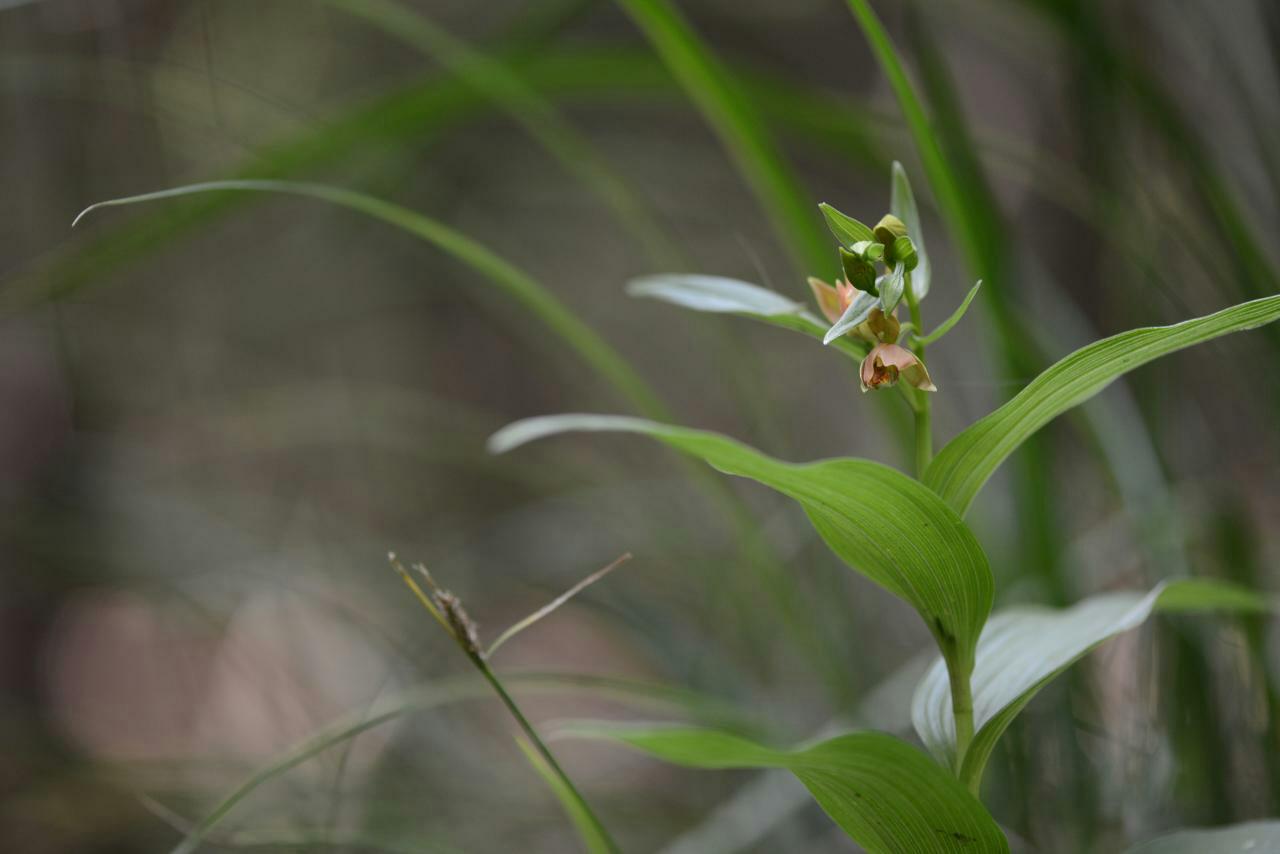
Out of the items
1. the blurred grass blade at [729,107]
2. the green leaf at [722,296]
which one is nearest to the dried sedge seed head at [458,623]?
the green leaf at [722,296]

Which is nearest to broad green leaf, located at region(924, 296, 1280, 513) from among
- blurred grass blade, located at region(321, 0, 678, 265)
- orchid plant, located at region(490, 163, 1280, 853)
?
orchid plant, located at region(490, 163, 1280, 853)

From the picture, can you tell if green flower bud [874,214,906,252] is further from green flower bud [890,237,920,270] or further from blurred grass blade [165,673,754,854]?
blurred grass blade [165,673,754,854]

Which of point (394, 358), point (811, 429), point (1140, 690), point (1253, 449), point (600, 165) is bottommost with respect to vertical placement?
point (1253, 449)

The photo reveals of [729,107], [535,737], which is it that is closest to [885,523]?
[535,737]

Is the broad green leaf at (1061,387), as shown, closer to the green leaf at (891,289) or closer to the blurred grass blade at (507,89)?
the green leaf at (891,289)

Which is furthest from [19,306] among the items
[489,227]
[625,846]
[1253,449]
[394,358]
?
[394,358]

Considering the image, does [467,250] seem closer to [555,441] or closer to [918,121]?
[918,121]

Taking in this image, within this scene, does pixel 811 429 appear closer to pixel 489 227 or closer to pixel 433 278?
pixel 489 227
